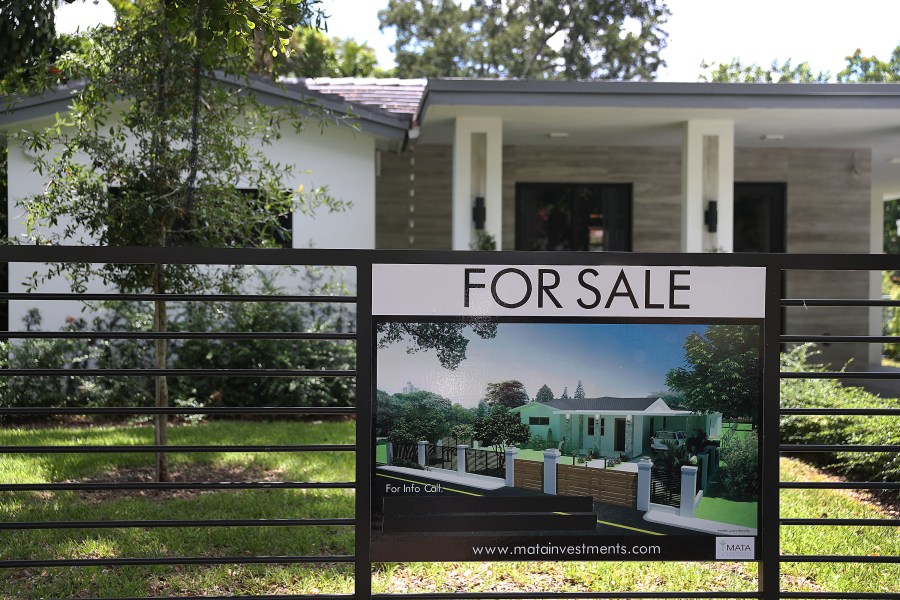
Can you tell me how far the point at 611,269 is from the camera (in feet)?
11.5

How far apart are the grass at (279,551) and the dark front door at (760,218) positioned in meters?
7.22

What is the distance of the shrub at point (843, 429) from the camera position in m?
6.69

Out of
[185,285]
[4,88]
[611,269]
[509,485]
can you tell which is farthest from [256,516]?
[4,88]

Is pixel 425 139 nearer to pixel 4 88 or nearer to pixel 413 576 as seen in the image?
pixel 4 88

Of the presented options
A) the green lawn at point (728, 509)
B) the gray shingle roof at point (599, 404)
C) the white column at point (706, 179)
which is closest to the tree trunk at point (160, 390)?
the gray shingle roof at point (599, 404)

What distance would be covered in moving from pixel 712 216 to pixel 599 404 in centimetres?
792

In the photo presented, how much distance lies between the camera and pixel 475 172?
10695 mm

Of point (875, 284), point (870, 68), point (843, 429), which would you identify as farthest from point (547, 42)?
point (843, 429)

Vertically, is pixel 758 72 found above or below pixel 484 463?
above

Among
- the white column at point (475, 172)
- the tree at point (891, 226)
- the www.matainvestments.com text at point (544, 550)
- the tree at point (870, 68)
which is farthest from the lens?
the tree at point (870, 68)

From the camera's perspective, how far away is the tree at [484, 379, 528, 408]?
3.50 m

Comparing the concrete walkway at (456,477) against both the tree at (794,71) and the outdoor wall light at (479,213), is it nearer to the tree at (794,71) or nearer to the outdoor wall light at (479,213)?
A: the outdoor wall light at (479,213)

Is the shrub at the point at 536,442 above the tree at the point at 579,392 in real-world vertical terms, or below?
below

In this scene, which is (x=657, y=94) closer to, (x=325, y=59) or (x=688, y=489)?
(x=688, y=489)
